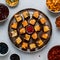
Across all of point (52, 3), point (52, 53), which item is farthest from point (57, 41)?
point (52, 3)

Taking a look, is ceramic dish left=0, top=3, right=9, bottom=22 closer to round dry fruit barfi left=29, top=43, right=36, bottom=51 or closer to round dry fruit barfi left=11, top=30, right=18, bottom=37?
round dry fruit barfi left=11, top=30, right=18, bottom=37

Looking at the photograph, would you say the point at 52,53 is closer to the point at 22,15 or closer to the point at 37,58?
the point at 37,58

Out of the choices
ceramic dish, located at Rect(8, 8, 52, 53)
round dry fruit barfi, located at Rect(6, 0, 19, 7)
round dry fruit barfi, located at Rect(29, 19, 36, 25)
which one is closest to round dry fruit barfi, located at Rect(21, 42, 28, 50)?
ceramic dish, located at Rect(8, 8, 52, 53)

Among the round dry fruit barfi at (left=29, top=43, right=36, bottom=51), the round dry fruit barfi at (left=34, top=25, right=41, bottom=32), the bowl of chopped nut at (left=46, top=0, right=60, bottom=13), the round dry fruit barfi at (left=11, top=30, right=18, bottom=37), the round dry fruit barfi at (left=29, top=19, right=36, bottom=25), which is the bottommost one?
the round dry fruit barfi at (left=29, top=43, right=36, bottom=51)

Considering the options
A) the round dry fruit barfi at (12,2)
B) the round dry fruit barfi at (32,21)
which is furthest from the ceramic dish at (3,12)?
the round dry fruit barfi at (32,21)

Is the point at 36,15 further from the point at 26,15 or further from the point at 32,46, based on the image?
the point at 32,46

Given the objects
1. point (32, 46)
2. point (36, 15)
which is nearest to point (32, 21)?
point (36, 15)

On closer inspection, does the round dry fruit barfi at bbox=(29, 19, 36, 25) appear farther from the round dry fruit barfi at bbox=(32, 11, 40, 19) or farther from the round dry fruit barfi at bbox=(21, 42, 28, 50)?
the round dry fruit barfi at bbox=(21, 42, 28, 50)

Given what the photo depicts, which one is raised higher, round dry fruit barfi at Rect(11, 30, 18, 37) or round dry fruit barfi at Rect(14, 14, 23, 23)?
round dry fruit barfi at Rect(14, 14, 23, 23)

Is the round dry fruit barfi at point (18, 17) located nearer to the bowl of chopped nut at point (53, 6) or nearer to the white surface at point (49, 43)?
the white surface at point (49, 43)
